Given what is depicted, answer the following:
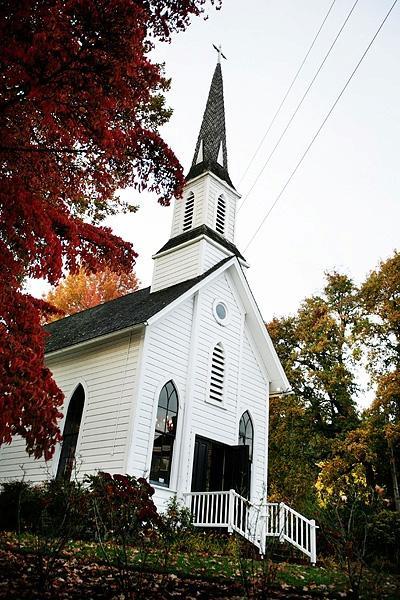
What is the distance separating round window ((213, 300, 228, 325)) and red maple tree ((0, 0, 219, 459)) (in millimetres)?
7019

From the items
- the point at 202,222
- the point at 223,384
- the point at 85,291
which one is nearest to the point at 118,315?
the point at 223,384

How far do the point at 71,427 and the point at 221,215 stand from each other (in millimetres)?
8532

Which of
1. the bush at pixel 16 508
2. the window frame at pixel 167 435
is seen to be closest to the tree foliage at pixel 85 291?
the window frame at pixel 167 435

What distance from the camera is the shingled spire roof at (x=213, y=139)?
17.9 meters

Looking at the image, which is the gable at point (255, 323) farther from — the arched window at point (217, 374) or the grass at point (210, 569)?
the grass at point (210, 569)

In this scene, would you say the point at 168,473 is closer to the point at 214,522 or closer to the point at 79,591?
the point at 214,522

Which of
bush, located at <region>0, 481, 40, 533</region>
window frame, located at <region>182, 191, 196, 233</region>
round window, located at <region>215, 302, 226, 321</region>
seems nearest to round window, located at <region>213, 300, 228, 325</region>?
round window, located at <region>215, 302, 226, 321</region>

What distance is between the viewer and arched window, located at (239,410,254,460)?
47.6 feet

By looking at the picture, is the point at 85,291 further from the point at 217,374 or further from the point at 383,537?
the point at 383,537

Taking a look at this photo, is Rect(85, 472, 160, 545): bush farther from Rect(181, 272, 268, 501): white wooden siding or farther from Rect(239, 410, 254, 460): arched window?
Rect(239, 410, 254, 460): arched window

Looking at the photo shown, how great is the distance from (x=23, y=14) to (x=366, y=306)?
18558 millimetres

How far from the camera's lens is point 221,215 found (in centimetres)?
1719

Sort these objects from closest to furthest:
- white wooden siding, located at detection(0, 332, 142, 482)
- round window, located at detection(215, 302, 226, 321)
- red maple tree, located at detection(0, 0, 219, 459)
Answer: red maple tree, located at detection(0, 0, 219, 459) → white wooden siding, located at detection(0, 332, 142, 482) → round window, located at detection(215, 302, 226, 321)

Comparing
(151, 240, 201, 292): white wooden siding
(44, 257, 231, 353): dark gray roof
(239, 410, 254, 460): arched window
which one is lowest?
(239, 410, 254, 460): arched window
